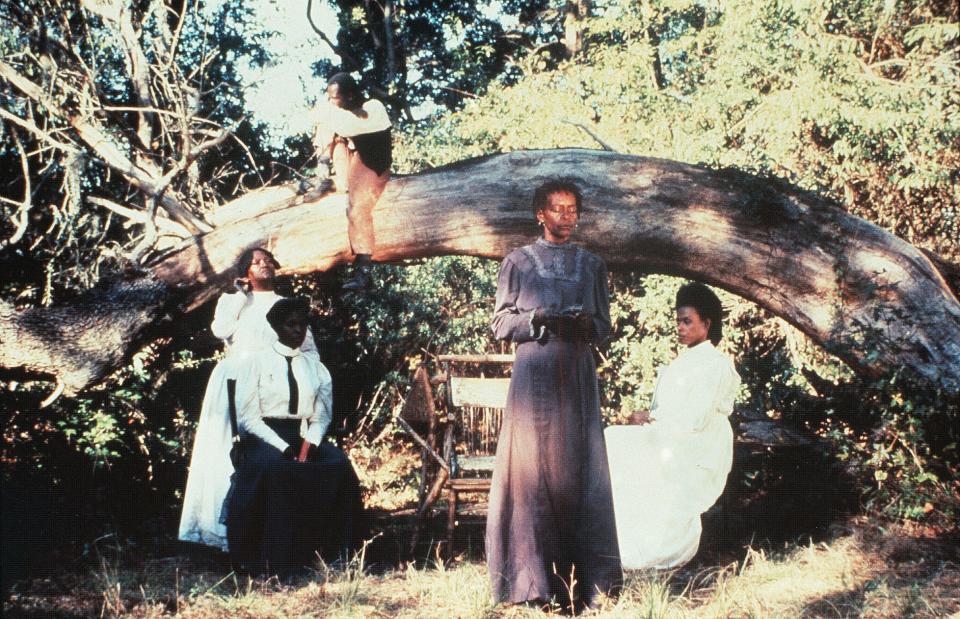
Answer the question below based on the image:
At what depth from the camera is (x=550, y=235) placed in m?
4.61

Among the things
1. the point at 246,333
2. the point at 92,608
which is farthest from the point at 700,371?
the point at 92,608

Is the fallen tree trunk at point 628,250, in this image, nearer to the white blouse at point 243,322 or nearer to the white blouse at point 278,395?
the white blouse at point 243,322

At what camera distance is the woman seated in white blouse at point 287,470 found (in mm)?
5227

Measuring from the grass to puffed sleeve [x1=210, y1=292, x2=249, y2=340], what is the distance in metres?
1.58

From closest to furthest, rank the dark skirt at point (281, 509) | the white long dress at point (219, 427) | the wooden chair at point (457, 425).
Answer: the dark skirt at point (281, 509) < the white long dress at point (219, 427) < the wooden chair at point (457, 425)

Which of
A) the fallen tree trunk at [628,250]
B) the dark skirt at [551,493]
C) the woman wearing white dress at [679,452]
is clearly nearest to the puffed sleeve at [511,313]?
the dark skirt at [551,493]

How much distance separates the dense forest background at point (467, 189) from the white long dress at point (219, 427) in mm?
488

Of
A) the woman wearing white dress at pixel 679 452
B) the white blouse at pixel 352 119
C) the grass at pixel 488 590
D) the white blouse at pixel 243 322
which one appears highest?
→ the white blouse at pixel 352 119

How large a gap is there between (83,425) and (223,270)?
1620 millimetres

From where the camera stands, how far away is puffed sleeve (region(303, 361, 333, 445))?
539 centimetres

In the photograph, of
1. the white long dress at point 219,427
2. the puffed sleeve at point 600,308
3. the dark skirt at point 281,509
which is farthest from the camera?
the white long dress at point 219,427

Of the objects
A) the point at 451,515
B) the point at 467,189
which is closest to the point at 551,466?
the point at 451,515

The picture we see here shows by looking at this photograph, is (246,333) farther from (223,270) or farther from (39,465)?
(39,465)

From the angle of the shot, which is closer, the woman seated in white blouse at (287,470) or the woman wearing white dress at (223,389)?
the woman seated in white blouse at (287,470)
